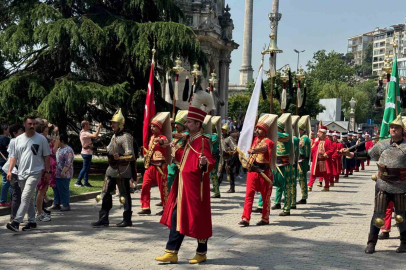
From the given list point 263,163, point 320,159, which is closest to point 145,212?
point 263,163

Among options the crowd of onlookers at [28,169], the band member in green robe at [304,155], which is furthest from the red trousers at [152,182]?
the band member in green robe at [304,155]

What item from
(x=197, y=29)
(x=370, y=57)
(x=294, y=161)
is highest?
(x=370, y=57)

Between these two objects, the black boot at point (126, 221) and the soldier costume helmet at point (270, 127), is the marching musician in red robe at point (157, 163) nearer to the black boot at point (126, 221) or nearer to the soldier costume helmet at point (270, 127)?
the black boot at point (126, 221)

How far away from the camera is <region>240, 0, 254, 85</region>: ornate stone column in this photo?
264 feet

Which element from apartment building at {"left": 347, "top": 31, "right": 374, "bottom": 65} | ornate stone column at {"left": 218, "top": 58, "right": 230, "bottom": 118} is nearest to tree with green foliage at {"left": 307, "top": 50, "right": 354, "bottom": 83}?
ornate stone column at {"left": 218, "top": 58, "right": 230, "bottom": 118}

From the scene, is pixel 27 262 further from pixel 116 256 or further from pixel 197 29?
pixel 197 29

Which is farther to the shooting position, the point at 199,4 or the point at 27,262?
the point at 199,4

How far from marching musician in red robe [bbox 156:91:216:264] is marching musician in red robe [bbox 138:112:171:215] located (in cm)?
382

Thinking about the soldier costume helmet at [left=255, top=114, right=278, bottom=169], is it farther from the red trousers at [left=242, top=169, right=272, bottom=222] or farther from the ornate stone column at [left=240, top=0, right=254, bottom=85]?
the ornate stone column at [left=240, top=0, right=254, bottom=85]

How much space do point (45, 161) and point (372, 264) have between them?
520 cm

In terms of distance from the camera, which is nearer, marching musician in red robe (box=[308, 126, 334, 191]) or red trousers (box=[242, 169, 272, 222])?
red trousers (box=[242, 169, 272, 222])

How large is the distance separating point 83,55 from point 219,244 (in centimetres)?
1286

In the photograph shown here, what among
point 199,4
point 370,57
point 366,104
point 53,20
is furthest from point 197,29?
point 370,57

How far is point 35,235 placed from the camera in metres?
9.10
